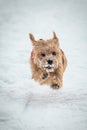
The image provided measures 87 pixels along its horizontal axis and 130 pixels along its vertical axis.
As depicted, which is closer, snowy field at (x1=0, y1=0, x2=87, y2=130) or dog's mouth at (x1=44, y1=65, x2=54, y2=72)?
dog's mouth at (x1=44, y1=65, x2=54, y2=72)

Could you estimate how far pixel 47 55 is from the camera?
2.87 metres

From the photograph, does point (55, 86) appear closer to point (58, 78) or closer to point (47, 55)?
point (58, 78)

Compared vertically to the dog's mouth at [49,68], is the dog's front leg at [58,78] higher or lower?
lower

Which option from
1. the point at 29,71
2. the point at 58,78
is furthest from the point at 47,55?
the point at 29,71

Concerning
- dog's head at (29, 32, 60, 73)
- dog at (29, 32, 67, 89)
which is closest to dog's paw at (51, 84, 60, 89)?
dog at (29, 32, 67, 89)

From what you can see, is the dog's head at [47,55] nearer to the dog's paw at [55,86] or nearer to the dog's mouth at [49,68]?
the dog's mouth at [49,68]

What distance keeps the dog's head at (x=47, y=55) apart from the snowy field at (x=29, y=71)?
0.22m

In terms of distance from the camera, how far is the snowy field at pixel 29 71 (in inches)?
122

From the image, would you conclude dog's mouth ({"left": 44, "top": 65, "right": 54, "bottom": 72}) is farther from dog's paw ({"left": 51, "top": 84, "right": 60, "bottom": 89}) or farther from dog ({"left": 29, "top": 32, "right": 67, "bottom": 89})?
dog's paw ({"left": 51, "top": 84, "right": 60, "bottom": 89})

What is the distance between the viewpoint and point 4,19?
3.46 meters

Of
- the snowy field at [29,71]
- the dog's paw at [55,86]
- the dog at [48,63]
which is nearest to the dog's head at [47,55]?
the dog at [48,63]

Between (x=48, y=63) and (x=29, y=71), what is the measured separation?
0.43 meters

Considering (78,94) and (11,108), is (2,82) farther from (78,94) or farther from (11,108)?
(78,94)

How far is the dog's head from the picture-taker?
112 inches
